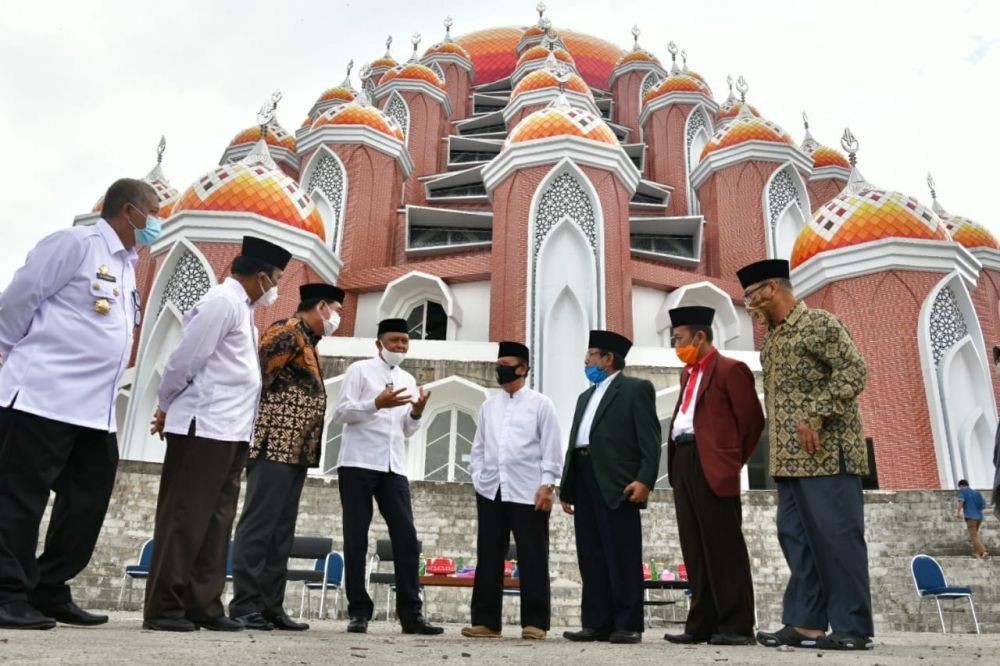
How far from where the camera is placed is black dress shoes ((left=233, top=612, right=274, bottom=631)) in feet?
11.9

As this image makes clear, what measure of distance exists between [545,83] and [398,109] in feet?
15.7

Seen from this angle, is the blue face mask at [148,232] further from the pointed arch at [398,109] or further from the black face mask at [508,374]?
the pointed arch at [398,109]

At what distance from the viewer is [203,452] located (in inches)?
132

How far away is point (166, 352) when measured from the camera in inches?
574

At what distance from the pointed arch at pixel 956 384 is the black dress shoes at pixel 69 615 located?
41.1ft

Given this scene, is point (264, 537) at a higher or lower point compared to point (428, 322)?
lower

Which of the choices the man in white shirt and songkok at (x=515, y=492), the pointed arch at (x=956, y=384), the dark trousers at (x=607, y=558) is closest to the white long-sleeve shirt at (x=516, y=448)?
the man in white shirt and songkok at (x=515, y=492)

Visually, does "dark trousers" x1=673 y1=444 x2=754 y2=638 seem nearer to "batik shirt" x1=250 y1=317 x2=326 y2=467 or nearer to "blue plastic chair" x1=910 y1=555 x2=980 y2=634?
"batik shirt" x1=250 y1=317 x2=326 y2=467

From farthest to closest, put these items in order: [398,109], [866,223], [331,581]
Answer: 1. [398,109]
2. [866,223]
3. [331,581]

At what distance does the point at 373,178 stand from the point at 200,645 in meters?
17.6

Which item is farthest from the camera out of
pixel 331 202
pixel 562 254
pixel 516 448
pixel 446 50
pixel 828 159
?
pixel 446 50

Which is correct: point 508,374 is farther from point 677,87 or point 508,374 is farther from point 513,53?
point 513,53

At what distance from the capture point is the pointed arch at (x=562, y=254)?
14062 millimetres

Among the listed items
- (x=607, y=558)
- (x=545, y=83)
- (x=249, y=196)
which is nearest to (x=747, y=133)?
(x=545, y=83)
